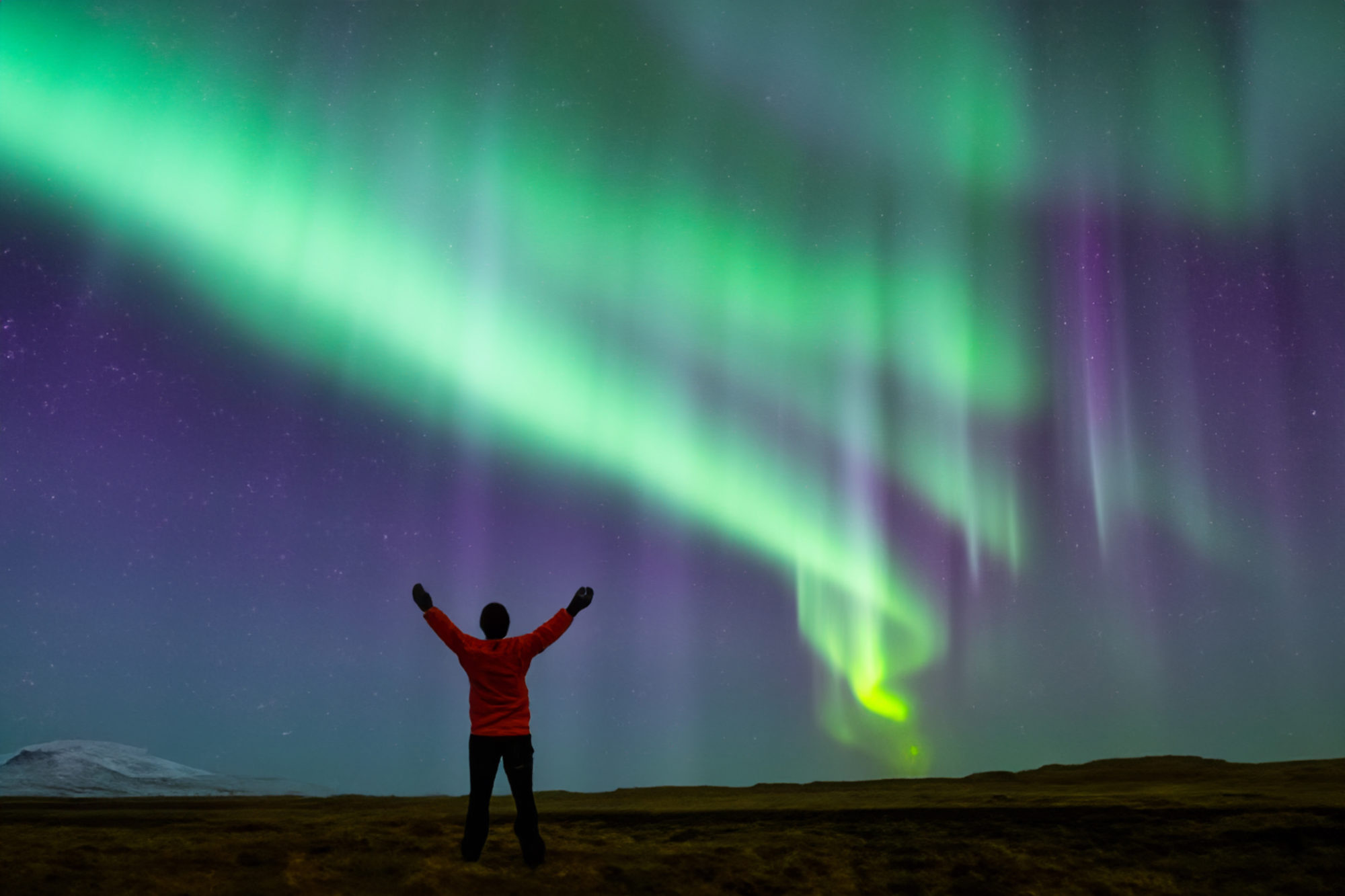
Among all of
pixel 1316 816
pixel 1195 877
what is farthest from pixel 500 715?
pixel 1316 816

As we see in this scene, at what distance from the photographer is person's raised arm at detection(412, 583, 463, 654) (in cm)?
848

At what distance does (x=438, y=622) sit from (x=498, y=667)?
0.71 meters

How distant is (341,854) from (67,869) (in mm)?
2370

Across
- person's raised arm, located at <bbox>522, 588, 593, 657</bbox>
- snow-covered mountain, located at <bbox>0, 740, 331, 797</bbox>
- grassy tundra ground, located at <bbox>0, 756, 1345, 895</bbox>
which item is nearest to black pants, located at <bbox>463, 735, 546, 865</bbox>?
grassy tundra ground, located at <bbox>0, 756, 1345, 895</bbox>

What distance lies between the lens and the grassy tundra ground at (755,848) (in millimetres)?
8562

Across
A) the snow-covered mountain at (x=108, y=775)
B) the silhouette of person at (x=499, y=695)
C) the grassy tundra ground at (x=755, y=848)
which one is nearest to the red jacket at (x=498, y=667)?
the silhouette of person at (x=499, y=695)

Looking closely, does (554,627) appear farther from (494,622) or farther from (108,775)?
(108,775)

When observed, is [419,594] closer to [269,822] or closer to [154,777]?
[269,822]

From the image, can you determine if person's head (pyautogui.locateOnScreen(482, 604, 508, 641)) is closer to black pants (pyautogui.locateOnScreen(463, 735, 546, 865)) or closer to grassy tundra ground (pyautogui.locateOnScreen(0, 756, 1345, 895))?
black pants (pyautogui.locateOnScreen(463, 735, 546, 865))

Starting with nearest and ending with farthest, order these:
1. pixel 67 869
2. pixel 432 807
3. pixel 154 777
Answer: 1. pixel 67 869
2. pixel 432 807
3. pixel 154 777

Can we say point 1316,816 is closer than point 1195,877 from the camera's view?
No

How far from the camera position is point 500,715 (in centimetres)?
834

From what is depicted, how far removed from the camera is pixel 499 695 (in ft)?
27.5

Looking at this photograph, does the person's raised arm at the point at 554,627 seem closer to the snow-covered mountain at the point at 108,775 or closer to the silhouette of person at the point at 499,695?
the silhouette of person at the point at 499,695
